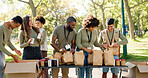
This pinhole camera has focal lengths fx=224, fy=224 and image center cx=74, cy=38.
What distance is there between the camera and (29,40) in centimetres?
496

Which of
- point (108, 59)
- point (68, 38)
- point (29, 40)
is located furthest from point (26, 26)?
point (108, 59)

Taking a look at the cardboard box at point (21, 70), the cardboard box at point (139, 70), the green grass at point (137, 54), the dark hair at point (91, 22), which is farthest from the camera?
the green grass at point (137, 54)

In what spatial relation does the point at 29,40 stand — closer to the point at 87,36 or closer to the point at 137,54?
the point at 87,36

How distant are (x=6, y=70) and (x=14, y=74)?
0.56ft

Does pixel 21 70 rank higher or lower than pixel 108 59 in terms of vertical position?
lower

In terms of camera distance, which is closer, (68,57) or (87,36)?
(68,57)

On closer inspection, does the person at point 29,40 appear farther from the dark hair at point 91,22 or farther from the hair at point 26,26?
the dark hair at point 91,22

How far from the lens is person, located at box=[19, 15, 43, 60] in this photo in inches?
199

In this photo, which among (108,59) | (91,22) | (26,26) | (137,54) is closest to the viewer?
(108,59)

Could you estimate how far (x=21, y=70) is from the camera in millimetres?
4137

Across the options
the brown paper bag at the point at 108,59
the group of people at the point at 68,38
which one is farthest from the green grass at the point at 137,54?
the brown paper bag at the point at 108,59

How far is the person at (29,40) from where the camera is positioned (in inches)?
199

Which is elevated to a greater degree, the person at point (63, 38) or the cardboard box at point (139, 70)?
the person at point (63, 38)

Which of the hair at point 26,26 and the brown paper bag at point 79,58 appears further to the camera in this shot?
the hair at point 26,26
